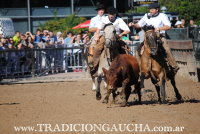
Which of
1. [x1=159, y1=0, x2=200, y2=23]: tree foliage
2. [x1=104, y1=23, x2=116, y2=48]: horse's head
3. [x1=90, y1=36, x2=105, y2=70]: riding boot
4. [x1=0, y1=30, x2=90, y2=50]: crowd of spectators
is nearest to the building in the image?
[x1=159, y1=0, x2=200, y2=23]: tree foliage

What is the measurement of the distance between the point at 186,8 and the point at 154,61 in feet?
62.1

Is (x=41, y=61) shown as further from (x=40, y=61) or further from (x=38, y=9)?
(x=38, y=9)

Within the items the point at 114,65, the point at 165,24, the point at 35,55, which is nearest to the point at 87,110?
the point at 114,65

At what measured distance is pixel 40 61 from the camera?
78.8ft

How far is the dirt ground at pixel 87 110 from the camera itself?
11.1 meters

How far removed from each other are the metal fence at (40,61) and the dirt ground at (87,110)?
3706 millimetres

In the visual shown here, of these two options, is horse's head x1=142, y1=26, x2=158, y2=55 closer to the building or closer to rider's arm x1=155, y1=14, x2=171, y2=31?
rider's arm x1=155, y1=14, x2=171, y2=31

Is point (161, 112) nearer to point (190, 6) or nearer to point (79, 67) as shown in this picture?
point (79, 67)

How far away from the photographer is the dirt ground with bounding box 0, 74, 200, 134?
1113 cm

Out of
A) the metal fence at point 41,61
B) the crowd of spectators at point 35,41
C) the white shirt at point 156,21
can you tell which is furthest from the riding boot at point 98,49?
the crowd of spectators at point 35,41

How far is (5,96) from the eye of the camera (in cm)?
1770

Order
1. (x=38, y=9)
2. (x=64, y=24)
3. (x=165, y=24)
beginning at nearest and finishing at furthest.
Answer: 1. (x=165, y=24)
2. (x=64, y=24)
3. (x=38, y=9)

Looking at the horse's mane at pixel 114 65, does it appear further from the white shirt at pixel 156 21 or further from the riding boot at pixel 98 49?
the white shirt at pixel 156 21

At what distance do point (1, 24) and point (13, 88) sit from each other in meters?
9.55
